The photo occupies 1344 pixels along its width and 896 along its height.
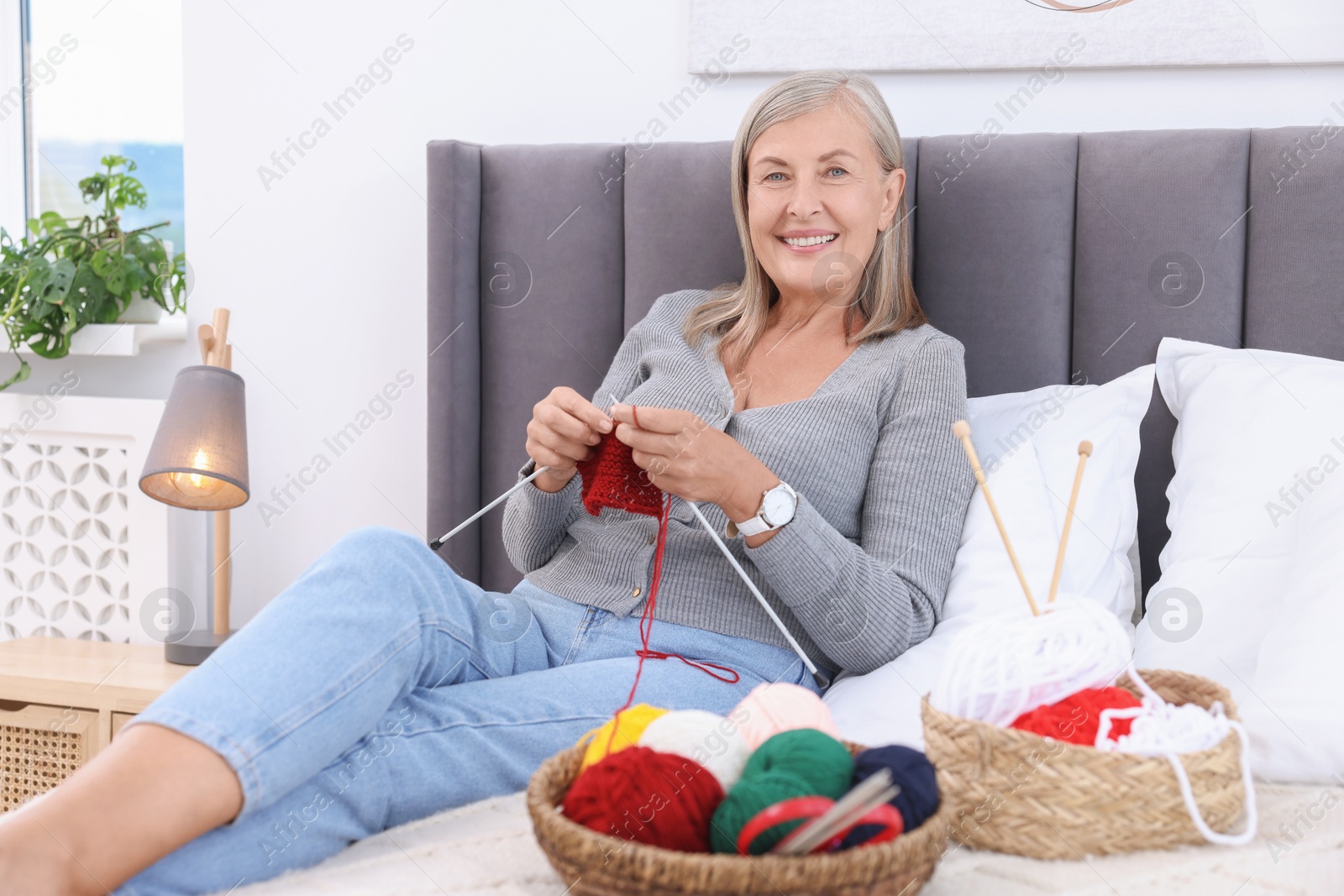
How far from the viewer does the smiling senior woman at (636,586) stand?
0.75 meters

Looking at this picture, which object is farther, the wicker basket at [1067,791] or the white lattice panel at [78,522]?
the white lattice panel at [78,522]

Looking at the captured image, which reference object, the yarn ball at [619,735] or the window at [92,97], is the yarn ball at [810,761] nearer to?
the yarn ball at [619,735]

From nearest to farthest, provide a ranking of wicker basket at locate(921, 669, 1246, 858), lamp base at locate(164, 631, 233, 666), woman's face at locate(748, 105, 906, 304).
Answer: wicker basket at locate(921, 669, 1246, 858), woman's face at locate(748, 105, 906, 304), lamp base at locate(164, 631, 233, 666)

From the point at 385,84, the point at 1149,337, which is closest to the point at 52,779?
the point at 385,84

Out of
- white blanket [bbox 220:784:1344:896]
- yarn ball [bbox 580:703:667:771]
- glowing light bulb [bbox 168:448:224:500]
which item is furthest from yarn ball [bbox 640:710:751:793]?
glowing light bulb [bbox 168:448:224:500]

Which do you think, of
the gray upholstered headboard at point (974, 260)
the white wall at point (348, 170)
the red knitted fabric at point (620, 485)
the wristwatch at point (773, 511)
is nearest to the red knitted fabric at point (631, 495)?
the red knitted fabric at point (620, 485)

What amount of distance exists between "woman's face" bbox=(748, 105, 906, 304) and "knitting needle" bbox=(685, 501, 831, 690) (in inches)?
15.5

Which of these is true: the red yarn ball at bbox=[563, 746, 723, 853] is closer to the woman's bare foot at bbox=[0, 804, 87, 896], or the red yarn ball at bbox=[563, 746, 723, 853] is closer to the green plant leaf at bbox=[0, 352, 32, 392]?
the woman's bare foot at bbox=[0, 804, 87, 896]

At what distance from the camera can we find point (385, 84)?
1751 millimetres

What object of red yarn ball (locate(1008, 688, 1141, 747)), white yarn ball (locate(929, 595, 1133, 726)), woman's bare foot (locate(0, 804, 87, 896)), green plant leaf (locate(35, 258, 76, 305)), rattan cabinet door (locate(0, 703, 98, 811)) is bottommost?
rattan cabinet door (locate(0, 703, 98, 811))

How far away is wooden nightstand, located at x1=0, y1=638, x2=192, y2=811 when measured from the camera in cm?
149

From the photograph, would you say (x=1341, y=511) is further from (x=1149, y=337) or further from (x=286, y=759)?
(x=286, y=759)

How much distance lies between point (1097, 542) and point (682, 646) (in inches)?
19.8

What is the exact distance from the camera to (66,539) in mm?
1812
